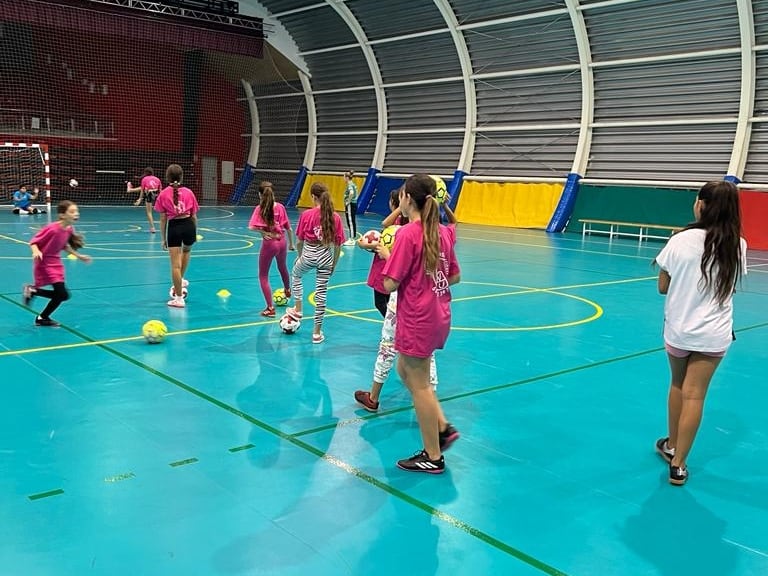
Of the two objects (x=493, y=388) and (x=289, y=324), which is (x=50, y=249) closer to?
(x=289, y=324)

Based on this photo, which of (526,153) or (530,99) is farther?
(526,153)

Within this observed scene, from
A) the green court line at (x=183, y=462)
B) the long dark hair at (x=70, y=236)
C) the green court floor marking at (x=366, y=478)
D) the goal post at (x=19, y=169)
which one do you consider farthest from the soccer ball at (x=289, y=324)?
the goal post at (x=19, y=169)

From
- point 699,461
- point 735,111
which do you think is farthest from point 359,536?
point 735,111

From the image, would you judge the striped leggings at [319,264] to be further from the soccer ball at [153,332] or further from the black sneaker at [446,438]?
the black sneaker at [446,438]

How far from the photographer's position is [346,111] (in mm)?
32062

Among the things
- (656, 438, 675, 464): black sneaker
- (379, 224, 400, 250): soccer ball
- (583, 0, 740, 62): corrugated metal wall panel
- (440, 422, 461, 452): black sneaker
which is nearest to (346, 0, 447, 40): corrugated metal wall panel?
(583, 0, 740, 62): corrugated metal wall panel

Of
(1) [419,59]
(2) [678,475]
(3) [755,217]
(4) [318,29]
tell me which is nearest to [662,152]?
(3) [755,217]

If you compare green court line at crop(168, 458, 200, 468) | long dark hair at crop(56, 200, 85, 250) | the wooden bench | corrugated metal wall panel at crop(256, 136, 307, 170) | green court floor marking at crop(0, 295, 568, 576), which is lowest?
green court line at crop(168, 458, 200, 468)

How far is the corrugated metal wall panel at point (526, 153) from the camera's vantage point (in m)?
24.6

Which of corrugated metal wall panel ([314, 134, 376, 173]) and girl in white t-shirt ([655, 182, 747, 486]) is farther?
corrugated metal wall panel ([314, 134, 376, 173])

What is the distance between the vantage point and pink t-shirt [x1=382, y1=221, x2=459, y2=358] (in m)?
4.27

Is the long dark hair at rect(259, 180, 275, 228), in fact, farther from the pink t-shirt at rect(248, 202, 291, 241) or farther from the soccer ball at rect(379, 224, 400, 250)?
the soccer ball at rect(379, 224, 400, 250)

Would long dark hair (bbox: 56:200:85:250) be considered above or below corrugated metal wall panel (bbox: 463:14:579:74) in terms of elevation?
below

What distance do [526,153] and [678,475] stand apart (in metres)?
22.3
